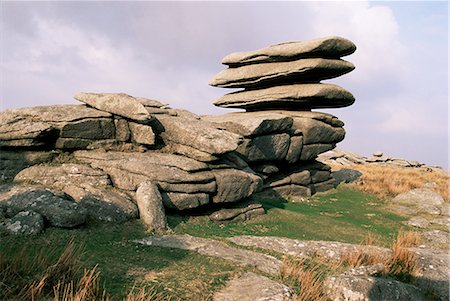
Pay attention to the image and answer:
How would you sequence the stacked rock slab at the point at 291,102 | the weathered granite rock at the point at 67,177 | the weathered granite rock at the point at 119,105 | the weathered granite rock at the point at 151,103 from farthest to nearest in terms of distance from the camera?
the weathered granite rock at the point at 151,103 < the stacked rock slab at the point at 291,102 < the weathered granite rock at the point at 119,105 < the weathered granite rock at the point at 67,177

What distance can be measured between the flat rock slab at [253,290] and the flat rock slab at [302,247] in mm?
3423

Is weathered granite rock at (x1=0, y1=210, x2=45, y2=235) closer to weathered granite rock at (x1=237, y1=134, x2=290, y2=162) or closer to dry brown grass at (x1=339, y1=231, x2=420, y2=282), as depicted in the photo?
dry brown grass at (x1=339, y1=231, x2=420, y2=282)

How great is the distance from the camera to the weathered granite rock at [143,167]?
14.7 metres

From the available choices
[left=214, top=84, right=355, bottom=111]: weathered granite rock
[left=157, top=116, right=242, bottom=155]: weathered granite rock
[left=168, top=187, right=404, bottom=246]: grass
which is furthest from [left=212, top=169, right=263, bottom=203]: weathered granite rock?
[left=214, top=84, right=355, bottom=111]: weathered granite rock

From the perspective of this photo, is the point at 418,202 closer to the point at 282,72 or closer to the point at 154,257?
the point at 282,72

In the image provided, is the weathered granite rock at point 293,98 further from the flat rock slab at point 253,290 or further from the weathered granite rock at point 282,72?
the flat rock slab at point 253,290

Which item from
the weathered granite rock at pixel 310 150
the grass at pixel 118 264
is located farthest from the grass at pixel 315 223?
the grass at pixel 118 264

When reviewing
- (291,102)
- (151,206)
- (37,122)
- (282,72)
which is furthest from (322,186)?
(37,122)

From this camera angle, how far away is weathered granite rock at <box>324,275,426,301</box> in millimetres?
8820

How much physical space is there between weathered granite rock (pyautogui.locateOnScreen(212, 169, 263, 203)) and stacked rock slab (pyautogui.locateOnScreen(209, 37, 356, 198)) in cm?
360

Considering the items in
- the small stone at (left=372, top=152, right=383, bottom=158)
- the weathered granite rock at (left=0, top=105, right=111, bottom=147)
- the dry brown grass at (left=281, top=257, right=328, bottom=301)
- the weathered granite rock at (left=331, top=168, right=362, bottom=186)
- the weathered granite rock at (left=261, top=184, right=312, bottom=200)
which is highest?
the weathered granite rock at (left=0, top=105, right=111, bottom=147)

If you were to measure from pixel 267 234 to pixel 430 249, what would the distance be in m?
6.59

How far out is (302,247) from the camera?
489 inches

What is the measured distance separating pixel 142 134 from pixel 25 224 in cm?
751
